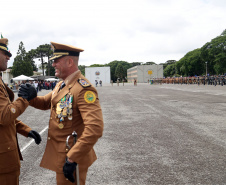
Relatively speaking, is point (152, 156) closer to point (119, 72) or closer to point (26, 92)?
point (26, 92)

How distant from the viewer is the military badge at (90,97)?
7.54 feet

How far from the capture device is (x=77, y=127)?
2.50 meters

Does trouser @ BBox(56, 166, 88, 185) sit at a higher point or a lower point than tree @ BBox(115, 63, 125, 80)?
lower

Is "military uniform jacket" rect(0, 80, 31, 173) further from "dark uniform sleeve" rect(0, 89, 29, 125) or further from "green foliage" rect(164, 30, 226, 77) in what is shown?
"green foliage" rect(164, 30, 226, 77)

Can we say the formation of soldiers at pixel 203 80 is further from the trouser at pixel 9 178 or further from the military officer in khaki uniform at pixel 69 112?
the trouser at pixel 9 178

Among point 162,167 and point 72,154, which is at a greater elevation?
point 72,154

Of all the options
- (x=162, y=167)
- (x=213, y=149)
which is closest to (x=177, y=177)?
(x=162, y=167)

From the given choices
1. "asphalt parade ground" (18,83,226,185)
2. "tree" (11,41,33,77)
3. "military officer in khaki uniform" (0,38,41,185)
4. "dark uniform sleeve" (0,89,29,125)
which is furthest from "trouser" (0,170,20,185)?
"tree" (11,41,33,77)

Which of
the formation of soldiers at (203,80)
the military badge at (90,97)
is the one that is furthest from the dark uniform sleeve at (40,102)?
the formation of soldiers at (203,80)

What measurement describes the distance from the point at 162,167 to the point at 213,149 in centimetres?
171

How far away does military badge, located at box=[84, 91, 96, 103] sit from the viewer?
2297mm

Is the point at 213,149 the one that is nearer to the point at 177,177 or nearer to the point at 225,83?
the point at 177,177

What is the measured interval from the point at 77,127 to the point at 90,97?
0.38 m

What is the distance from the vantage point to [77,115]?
96.9 inches
